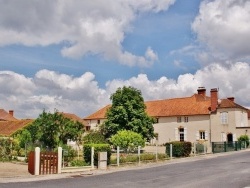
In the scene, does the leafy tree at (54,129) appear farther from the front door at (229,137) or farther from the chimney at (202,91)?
the chimney at (202,91)

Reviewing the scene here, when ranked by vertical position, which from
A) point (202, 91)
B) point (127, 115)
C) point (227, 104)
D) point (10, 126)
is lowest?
point (10, 126)

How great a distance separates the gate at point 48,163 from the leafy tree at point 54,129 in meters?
5.84

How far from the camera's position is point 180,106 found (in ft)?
198

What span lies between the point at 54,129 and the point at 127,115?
20.1 m

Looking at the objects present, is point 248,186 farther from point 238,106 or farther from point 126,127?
point 238,106

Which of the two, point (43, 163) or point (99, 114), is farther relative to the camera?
point (99, 114)

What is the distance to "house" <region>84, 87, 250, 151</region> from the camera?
53.6 meters

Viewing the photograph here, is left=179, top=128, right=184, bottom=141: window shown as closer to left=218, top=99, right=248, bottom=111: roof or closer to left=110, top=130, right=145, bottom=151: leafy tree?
left=218, top=99, right=248, bottom=111: roof

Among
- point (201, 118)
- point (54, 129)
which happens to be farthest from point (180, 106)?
point (54, 129)

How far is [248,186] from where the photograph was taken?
51.0ft

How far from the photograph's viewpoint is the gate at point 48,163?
20734 mm

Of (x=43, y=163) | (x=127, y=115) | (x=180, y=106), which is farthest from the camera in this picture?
(x=180, y=106)

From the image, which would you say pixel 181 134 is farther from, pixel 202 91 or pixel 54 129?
pixel 54 129

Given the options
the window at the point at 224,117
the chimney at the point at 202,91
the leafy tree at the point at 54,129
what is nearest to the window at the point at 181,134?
the window at the point at 224,117
